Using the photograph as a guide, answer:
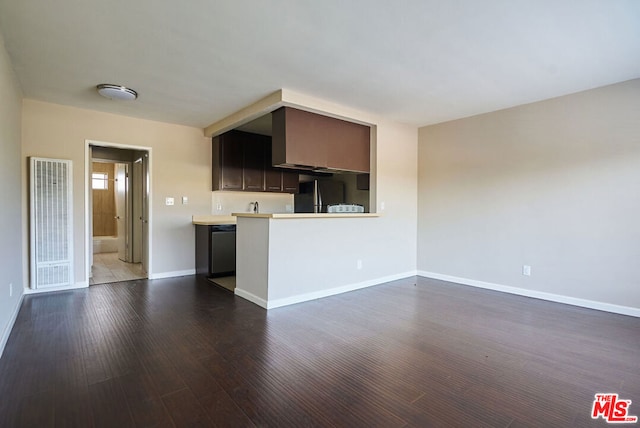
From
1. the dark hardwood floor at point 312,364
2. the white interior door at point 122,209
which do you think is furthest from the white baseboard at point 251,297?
the white interior door at point 122,209

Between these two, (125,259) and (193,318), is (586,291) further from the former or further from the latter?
(125,259)

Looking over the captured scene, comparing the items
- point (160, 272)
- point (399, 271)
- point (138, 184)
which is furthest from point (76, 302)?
point (399, 271)

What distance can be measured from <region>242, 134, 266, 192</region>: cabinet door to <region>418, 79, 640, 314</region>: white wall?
281cm

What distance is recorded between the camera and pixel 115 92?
349cm

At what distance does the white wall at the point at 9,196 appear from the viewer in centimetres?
257

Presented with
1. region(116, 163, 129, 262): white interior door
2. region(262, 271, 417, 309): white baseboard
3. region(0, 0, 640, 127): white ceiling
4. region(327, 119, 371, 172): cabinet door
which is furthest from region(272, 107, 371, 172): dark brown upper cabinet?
region(116, 163, 129, 262): white interior door

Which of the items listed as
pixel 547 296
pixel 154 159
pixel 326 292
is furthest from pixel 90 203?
pixel 547 296

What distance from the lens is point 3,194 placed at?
2.64m

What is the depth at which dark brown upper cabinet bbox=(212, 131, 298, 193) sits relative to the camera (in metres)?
5.32

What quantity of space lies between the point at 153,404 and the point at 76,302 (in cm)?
261

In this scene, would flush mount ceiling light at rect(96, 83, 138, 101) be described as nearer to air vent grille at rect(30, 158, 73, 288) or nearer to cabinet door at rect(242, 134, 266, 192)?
air vent grille at rect(30, 158, 73, 288)

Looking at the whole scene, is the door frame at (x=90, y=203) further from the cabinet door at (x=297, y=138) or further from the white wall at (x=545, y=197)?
the white wall at (x=545, y=197)

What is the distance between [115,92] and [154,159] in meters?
1.51

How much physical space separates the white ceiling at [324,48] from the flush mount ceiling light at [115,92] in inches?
3.8
